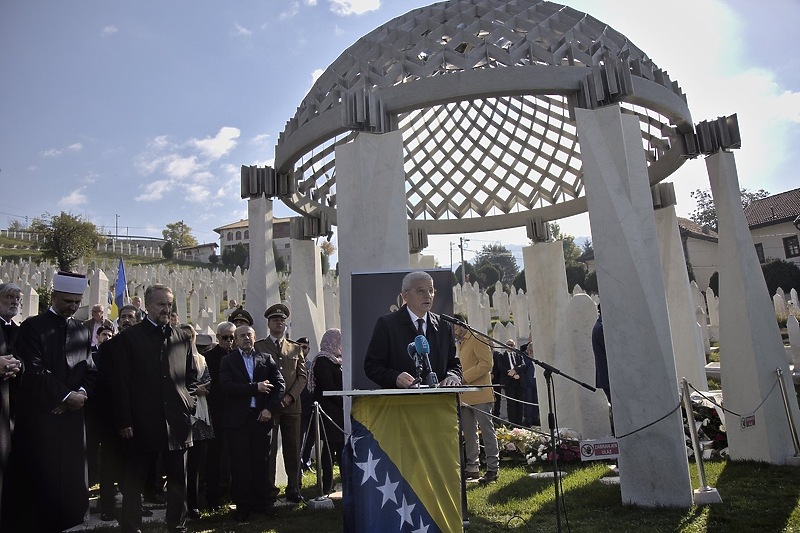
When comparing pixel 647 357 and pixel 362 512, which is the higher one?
pixel 647 357

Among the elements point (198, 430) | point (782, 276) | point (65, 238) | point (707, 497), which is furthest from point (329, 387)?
point (65, 238)

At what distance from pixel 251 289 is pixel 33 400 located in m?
4.50

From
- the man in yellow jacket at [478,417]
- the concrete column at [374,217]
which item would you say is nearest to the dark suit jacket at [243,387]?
the concrete column at [374,217]

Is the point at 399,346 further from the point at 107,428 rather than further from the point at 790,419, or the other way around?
the point at 790,419

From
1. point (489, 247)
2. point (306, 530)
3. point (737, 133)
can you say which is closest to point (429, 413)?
point (306, 530)

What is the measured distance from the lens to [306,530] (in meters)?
5.08

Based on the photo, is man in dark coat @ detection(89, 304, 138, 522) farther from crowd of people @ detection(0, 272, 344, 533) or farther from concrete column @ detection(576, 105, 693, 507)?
A: concrete column @ detection(576, 105, 693, 507)

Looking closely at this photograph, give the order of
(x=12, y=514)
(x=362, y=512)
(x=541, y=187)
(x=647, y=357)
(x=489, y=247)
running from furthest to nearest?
(x=489, y=247) → (x=541, y=187) → (x=647, y=357) → (x=12, y=514) → (x=362, y=512)

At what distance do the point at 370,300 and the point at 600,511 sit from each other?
3029 mm

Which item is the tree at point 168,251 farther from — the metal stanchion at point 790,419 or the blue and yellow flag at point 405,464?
the blue and yellow flag at point 405,464

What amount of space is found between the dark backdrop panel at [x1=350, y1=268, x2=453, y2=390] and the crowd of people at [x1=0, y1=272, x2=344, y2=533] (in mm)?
889

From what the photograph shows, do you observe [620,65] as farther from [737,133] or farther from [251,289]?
[251,289]

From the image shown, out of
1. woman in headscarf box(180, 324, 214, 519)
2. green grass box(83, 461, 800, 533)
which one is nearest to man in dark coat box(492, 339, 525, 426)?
green grass box(83, 461, 800, 533)

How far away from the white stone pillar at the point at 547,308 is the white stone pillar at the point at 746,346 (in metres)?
3.04
